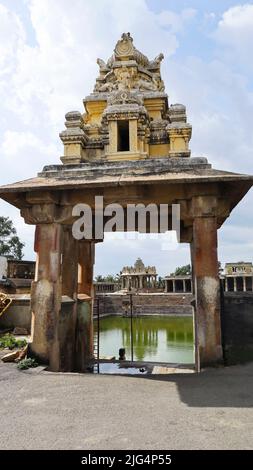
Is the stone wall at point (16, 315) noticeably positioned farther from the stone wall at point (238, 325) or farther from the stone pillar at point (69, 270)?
the stone wall at point (238, 325)

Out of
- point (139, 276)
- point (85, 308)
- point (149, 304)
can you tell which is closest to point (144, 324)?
point (149, 304)

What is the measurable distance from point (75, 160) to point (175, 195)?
13.2 ft

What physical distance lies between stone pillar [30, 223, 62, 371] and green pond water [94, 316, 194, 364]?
11.5 meters

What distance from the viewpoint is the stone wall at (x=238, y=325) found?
7.23 meters

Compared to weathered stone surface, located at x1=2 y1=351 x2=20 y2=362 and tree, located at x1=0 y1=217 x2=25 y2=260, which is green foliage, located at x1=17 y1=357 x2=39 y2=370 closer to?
weathered stone surface, located at x1=2 y1=351 x2=20 y2=362

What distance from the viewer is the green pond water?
63.0ft

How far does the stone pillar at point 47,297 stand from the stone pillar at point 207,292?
2.60 meters

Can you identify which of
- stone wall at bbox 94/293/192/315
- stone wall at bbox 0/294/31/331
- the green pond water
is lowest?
the green pond water

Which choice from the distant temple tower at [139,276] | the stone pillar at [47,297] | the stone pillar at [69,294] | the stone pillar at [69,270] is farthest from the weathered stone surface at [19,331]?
the distant temple tower at [139,276]

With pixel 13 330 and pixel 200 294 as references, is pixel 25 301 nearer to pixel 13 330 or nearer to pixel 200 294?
pixel 13 330

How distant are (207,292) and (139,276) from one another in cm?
4654

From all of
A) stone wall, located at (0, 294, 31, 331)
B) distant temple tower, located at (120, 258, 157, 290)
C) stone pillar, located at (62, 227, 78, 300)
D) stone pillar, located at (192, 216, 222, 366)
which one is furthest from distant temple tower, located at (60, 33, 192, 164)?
distant temple tower, located at (120, 258, 157, 290)

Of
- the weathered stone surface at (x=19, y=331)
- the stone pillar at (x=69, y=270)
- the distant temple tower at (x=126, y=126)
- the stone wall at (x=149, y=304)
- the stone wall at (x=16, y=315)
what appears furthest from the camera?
the stone wall at (x=149, y=304)

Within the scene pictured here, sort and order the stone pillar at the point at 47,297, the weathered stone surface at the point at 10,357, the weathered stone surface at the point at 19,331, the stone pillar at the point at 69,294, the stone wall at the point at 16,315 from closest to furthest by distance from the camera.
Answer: the stone pillar at the point at 47,297
the weathered stone surface at the point at 10,357
the stone pillar at the point at 69,294
the weathered stone surface at the point at 19,331
the stone wall at the point at 16,315
